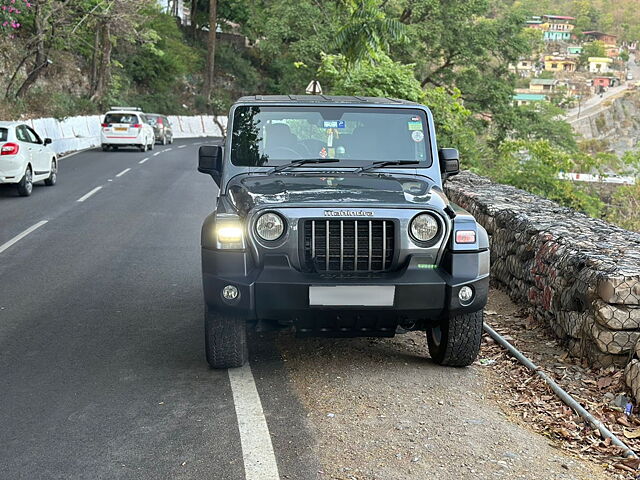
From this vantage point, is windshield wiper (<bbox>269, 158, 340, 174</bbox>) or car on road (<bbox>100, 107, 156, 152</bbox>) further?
car on road (<bbox>100, 107, 156, 152</bbox>)

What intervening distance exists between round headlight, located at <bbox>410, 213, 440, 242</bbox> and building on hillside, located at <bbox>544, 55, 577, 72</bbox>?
19479 cm

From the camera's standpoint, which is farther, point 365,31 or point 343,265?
point 365,31

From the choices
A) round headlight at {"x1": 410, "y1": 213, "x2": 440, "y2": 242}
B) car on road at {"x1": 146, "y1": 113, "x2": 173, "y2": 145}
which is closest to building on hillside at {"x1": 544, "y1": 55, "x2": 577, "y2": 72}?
car on road at {"x1": 146, "y1": 113, "x2": 173, "y2": 145}

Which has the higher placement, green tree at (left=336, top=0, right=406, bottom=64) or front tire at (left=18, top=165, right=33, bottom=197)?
green tree at (left=336, top=0, right=406, bottom=64)

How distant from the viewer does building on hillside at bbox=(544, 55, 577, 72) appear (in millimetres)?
191250

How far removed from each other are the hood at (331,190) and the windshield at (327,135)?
319 mm

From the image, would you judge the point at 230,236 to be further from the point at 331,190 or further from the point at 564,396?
the point at 564,396

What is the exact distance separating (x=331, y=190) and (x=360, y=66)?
10.3 m

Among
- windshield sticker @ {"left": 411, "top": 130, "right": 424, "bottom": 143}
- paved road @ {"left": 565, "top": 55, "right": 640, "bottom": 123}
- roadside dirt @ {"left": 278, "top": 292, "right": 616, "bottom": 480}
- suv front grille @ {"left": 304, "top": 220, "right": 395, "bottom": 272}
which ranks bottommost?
paved road @ {"left": 565, "top": 55, "right": 640, "bottom": 123}

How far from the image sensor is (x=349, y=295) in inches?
217

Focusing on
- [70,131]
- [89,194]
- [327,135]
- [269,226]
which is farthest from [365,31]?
[70,131]

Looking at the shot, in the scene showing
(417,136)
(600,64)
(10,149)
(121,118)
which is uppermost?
(600,64)

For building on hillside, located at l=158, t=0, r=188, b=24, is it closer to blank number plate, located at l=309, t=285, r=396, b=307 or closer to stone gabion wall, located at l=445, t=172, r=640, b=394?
stone gabion wall, located at l=445, t=172, r=640, b=394

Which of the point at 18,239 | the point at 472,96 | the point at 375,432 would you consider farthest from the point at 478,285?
the point at 472,96
